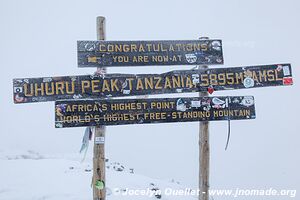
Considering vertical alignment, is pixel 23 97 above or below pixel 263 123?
above

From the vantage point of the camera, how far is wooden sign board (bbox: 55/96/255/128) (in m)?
6.02

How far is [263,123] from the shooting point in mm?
23297

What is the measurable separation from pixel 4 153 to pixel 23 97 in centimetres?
1173

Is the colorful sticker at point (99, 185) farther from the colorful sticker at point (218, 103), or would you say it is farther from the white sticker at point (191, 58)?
the white sticker at point (191, 58)

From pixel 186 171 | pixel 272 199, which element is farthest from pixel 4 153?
pixel 272 199

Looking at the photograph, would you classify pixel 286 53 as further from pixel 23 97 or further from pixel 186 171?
pixel 23 97

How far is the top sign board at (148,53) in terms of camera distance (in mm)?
6270

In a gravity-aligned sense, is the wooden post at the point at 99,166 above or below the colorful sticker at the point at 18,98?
below

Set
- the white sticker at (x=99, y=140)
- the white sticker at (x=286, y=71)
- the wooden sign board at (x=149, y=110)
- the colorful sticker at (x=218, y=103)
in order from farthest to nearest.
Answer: the white sticker at (x=286, y=71) → the colorful sticker at (x=218, y=103) → the white sticker at (x=99, y=140) → the wooden sign board at (x=149, y=110)

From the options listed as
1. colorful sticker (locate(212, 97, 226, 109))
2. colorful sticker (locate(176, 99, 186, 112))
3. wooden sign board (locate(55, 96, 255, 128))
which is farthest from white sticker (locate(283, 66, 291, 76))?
colorful sticker (locate(176, 99, 186, 112))

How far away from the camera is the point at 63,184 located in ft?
28.7

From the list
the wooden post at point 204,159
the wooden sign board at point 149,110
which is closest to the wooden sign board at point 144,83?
the wooden sign board at point 149,110

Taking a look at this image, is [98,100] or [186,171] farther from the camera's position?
[186,171]

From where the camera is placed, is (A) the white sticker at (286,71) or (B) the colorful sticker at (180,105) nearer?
(B) the colorful sticker at (180,105)
